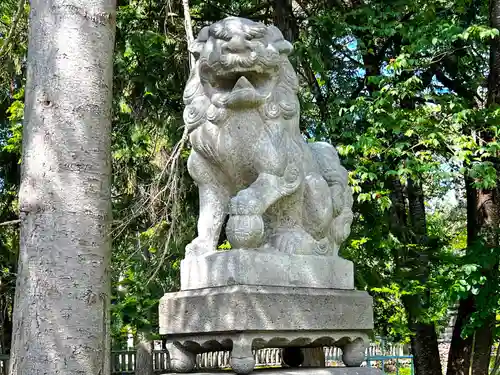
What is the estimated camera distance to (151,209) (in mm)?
8508

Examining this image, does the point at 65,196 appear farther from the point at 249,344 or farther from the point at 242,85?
the point at 242,85

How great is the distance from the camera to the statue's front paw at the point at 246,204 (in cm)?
417

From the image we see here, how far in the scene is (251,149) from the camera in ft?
14.2

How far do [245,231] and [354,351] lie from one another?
3.72 feet

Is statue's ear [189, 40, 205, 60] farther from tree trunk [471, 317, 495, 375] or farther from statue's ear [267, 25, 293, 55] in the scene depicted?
tree trunk [471, 317, 495, 375]

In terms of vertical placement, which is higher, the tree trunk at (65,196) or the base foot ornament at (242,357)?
the tree trunk at (65,196)

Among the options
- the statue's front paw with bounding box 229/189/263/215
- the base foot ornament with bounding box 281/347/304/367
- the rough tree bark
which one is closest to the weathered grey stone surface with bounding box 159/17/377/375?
the statue's front paw with bounding box 229/189/263/215

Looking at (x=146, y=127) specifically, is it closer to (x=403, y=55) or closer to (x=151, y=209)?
(x=151, y=209)

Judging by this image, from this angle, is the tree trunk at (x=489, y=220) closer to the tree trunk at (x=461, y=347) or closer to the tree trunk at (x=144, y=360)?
the tree trunk at (x=461, y=347)

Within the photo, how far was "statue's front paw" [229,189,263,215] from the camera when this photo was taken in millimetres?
4174

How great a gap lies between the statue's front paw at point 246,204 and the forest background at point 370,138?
357 cm

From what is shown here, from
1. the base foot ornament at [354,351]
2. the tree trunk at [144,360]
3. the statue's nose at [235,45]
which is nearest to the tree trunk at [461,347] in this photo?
the tree trunk at [144,360]

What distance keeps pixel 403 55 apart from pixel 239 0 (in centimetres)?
396

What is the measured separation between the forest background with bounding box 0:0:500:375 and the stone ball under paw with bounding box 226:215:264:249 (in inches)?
142
